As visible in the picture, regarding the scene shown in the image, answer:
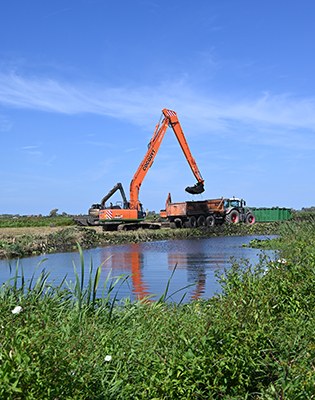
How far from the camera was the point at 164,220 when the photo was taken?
48156 millimetres

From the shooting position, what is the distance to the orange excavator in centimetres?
3872

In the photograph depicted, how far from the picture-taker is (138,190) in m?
40.5

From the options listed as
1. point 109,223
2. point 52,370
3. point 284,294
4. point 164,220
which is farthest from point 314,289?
point 164,220

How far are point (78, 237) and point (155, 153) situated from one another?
11.1 metres

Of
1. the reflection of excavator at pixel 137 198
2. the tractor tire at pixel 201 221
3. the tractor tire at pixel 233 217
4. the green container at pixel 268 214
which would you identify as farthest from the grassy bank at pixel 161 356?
the green container at pixel 268 214

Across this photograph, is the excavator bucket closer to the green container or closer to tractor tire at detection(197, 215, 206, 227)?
tractor tire at detection(197, 215, 206, 227)

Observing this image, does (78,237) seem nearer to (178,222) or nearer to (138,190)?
(138,190)

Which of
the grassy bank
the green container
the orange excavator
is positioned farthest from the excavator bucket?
the grassy bank

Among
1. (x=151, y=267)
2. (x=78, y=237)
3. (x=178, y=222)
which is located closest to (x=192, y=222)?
(x=178, y=222)

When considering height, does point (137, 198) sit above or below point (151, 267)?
above

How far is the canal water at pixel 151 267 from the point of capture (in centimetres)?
1367

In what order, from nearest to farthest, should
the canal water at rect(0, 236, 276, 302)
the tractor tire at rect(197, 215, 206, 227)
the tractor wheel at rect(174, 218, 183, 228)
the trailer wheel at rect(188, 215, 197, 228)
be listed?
the canal water at rect(0, 236, 276, 302) → the trailer wheel at rect(188, 215, 197, 228) → the tractor tire at rect(197, 215, 206, 227) → the tractor wheel at rect(174, 218, 183, 228)

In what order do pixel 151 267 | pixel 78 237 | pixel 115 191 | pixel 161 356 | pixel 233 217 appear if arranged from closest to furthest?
pixel 161 356 < pixel 151 267 < pixel 78 237 < pixel 115 191 < pixel 233 217

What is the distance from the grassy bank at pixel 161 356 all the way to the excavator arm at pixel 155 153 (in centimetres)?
3348
